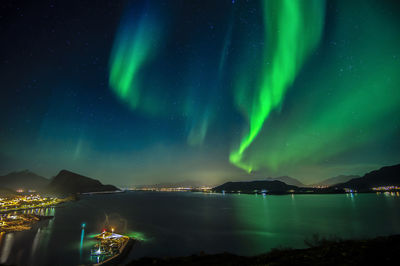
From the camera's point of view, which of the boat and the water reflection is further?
the water reflection

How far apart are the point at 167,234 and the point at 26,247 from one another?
93.0 feet

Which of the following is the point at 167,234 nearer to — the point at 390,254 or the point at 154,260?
the point at 154,260

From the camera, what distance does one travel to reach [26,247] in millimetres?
38219

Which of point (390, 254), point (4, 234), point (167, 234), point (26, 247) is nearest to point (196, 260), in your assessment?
point (390, 254)

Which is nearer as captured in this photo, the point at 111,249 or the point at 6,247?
the point at 111,249

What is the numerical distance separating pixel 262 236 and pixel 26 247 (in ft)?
165

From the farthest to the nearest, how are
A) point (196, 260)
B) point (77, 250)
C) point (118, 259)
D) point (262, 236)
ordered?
1. point (262, 236)
2. point (77, 250)
3. point (118, 259)
4. point (196, 260)

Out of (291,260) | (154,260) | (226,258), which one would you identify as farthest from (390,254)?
(154,260)

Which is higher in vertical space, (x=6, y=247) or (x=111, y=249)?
(x=111, y=249)

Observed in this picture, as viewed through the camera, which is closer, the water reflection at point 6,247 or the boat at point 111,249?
the boat at point 111,249

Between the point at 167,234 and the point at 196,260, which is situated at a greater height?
the point at 196,260

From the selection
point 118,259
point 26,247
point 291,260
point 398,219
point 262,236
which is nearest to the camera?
point 291,260

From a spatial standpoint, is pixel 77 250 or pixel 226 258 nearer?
pixel 226 258

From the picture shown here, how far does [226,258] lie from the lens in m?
17.8
